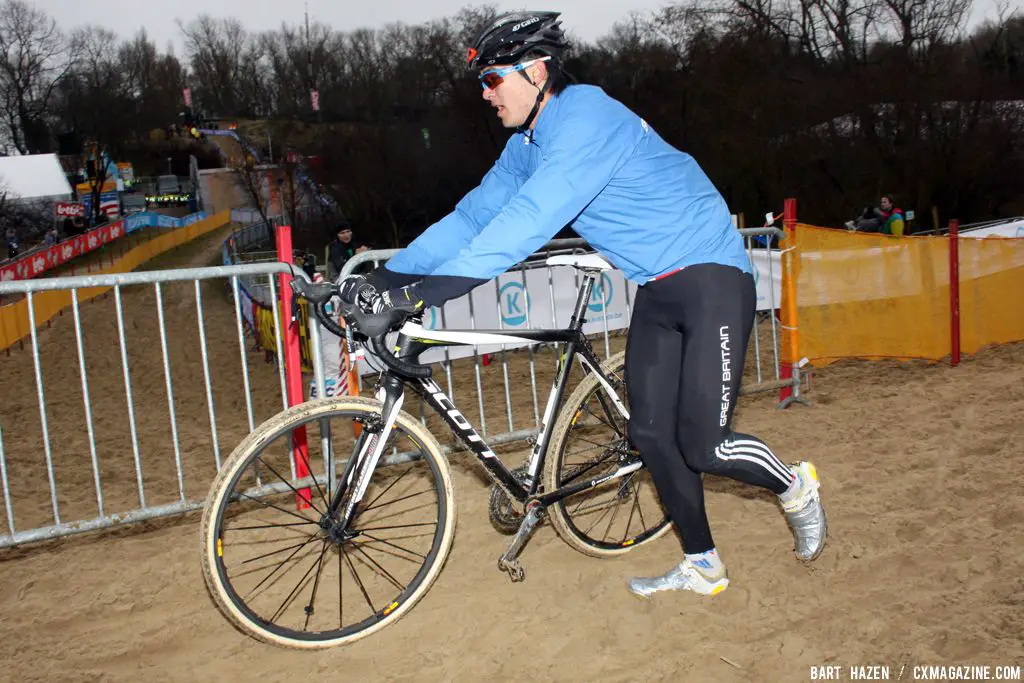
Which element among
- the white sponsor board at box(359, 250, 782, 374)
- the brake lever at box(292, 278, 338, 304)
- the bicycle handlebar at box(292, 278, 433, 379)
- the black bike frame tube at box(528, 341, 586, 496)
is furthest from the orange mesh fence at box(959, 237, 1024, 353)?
the brake lever at box(292, 278, 338, 304)

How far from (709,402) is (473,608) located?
1345mm

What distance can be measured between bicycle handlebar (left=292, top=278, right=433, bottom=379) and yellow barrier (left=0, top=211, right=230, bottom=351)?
3.27 meters

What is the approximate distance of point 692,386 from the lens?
3.25 m

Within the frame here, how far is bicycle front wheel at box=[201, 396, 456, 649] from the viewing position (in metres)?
3.15

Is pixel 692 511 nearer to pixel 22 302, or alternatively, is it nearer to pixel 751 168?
pixel 22 302

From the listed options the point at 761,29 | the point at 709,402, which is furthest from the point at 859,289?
the point at 761,29

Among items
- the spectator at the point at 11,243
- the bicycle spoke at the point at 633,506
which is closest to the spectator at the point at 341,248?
the bicycle spoke at the point at 633,506

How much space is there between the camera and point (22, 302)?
19625 mm

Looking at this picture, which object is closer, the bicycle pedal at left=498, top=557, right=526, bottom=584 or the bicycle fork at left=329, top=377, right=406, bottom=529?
the bicycle fork at left=329, top=377, right=406, bottom=529

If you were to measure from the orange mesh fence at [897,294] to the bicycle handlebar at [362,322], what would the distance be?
4662 mm

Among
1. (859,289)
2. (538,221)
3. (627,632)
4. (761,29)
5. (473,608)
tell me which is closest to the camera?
(538,221)

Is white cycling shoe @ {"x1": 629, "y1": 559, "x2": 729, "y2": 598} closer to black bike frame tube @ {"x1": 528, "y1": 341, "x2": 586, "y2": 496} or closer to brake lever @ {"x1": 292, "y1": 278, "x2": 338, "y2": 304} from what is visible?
black bike frame tube @ {"x1": 528, "y1": 341, "x2": 586, "y2": 496}

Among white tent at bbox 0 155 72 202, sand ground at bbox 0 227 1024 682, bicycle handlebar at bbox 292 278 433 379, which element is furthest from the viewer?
white tent at bbox 0 155 72 202

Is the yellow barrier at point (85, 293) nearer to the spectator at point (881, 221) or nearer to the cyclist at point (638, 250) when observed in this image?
the cyclist at point (638, 250)
